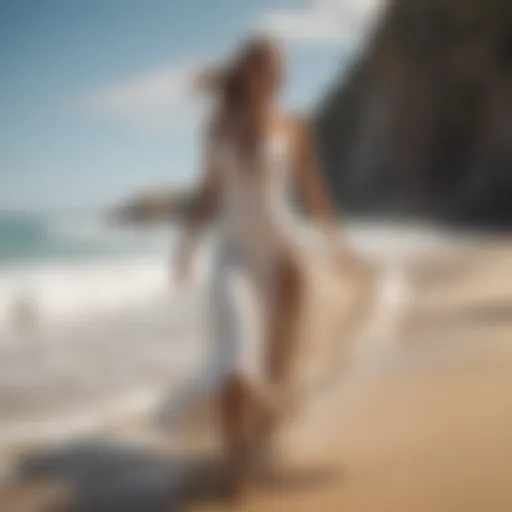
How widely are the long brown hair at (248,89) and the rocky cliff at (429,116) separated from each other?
0.09 m

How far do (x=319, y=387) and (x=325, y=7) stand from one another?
54 centimetres

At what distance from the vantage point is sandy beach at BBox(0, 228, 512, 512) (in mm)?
1180

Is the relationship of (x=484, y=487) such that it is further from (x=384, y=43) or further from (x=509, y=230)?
(x=384, y=43)

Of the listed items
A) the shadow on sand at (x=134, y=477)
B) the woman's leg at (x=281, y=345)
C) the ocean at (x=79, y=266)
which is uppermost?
the ocean at (x=79, y=266)

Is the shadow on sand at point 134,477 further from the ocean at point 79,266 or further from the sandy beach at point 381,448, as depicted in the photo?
the ocean at point 79,266

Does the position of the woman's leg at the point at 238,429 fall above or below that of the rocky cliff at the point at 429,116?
below

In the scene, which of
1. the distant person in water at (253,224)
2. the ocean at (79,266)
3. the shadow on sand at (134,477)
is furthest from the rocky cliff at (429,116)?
the shadow on sand at (134,477)

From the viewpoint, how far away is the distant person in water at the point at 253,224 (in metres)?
1.19

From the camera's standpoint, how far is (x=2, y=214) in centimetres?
123

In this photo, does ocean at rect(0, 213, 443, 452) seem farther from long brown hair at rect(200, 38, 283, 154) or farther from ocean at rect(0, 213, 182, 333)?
long brown hair at rect(200, 38, 283, 154)

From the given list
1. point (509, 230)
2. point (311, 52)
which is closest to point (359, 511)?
point (509, 230)

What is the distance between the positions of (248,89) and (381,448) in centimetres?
54

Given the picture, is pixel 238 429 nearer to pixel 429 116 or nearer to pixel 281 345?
pixel 281 345

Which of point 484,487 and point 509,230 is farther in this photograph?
point 509,230
